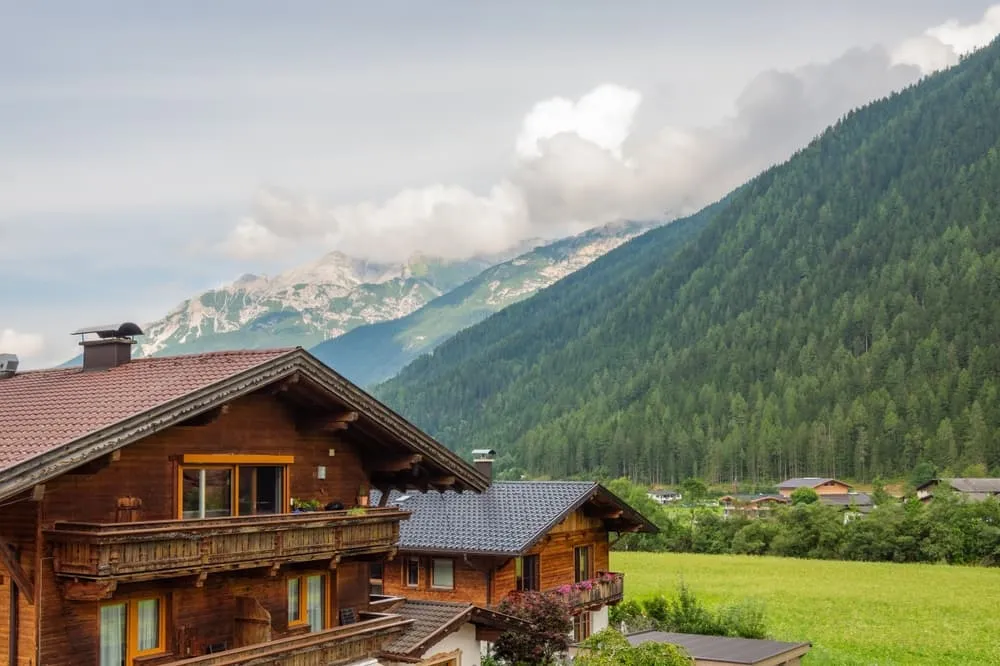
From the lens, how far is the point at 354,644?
18.7 m

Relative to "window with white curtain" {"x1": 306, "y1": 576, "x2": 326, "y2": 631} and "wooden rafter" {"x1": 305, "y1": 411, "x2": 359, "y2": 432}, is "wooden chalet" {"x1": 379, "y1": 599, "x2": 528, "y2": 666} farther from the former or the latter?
"wooden rafter" {"x1": 305, "y1": 411, "x2": 359, "y2": 432}

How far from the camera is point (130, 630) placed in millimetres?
15836

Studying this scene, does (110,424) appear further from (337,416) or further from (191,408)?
(337,416)

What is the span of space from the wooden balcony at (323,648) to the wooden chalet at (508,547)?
12.7 metres

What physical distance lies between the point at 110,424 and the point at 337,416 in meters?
5.53

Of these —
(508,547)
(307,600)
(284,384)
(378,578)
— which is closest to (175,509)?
(284,384)

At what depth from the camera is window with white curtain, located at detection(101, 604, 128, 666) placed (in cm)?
1538

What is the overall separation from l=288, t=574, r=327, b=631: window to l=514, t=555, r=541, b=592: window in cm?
1469

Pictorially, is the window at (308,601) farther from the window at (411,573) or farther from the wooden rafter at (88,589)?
the window at (411,573)

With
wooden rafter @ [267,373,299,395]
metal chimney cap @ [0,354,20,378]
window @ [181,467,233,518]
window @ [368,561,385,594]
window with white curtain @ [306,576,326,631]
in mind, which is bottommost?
window @ [368,561,385,594]

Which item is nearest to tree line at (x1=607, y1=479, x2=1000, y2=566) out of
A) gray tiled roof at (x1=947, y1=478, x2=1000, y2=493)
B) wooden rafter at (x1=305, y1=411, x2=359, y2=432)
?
gray tiled roof at (x1=947, y1=478, x2=1000, y2=493)

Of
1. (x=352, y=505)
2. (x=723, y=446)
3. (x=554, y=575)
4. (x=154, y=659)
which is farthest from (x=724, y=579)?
(x=723, y=446)

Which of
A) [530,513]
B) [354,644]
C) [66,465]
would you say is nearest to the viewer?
[66,465]

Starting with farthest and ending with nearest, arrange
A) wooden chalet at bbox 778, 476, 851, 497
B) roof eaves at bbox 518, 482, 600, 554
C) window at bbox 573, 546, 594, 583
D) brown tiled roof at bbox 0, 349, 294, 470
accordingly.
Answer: wooden chalet at bbox 778, 476, 851, 497, window at bbox 573, 546, 594, 583, roof eaves at bbox 518, 482, 600, 554, brown tiled roof at bbox 0, 349, 294, 470
